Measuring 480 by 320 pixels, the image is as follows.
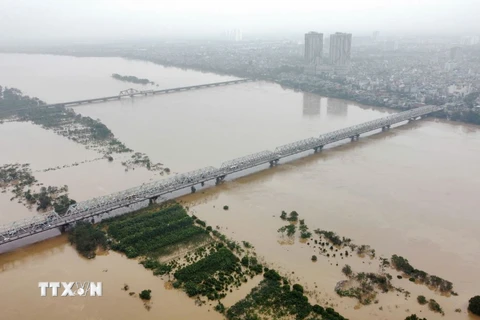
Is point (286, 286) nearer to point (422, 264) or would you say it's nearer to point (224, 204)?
point (422, 264)

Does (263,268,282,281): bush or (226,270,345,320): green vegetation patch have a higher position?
(263,268,282,281): bush

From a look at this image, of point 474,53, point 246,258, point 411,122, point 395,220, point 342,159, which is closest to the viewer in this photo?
point 246,258

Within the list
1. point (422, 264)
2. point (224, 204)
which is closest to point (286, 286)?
point (422, 264)

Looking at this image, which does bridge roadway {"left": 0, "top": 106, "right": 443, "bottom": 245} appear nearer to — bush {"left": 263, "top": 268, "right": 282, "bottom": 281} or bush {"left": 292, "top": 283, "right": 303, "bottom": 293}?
bush {"left": 263, "top": 268, "right": 282, "bottom": 281}

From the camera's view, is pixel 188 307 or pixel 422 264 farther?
pixel 422 264

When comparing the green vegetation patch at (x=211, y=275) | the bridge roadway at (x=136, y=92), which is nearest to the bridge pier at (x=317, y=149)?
the green vegetation patch at (x=211, y=275)

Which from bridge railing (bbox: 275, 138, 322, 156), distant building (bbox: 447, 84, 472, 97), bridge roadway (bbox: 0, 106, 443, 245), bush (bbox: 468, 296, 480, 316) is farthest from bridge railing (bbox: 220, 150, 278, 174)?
distant building (bbox: 447, 84, 472, 97)

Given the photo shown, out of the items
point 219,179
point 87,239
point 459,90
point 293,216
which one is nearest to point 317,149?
point 219,179
